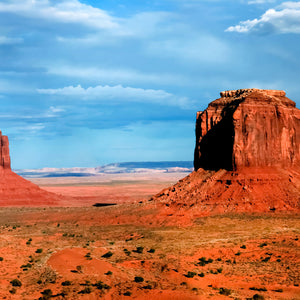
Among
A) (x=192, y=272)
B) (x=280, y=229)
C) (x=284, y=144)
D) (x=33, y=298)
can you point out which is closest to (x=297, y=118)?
(x=284, y=144)

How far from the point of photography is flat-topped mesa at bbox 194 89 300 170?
63.3 metres

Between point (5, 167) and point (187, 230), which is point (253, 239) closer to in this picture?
point (187, 230)

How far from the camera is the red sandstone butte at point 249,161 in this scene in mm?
60156

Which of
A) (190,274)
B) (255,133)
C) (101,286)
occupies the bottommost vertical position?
(190,274)

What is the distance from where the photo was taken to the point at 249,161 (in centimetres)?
6331

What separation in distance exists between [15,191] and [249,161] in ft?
195

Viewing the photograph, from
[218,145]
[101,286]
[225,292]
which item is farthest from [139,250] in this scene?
[218,145]

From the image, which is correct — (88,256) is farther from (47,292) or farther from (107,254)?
(47,292)

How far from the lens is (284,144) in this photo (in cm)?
6525

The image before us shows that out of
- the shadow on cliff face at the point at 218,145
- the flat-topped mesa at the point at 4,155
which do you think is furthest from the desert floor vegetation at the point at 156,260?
the flat-topped mesa at the point at 4,155

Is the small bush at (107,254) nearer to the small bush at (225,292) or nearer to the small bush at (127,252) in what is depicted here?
the small bush at (127,252)

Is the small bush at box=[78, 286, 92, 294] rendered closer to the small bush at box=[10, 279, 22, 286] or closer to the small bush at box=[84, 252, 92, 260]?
the small bush at box=[10, 279, 22, 286]

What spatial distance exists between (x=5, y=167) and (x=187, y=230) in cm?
6545

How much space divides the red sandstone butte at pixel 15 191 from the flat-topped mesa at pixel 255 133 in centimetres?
4647
